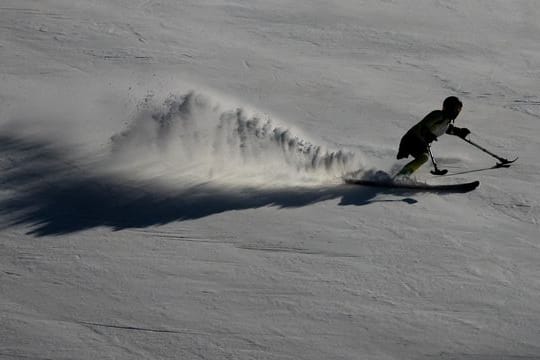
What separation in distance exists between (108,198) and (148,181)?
0.50m

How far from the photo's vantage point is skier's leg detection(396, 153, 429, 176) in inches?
361

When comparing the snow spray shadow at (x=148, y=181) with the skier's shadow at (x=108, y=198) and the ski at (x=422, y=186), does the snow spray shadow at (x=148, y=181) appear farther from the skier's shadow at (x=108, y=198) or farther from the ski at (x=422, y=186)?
the ski at (x=422, y=186)

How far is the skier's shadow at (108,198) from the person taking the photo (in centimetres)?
855

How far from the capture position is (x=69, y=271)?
7.79m

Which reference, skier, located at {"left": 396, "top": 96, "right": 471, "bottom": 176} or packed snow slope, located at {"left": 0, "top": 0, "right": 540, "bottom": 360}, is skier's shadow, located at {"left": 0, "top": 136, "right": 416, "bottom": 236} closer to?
packed snow slope, located at {"left": 0, "top": 0, "right": 540, "bottom": 360}

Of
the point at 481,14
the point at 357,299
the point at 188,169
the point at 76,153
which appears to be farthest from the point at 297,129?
the point at 481,14

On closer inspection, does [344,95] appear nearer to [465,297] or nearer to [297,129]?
[297,129]

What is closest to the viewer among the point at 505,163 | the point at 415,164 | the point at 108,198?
the point at 108,198

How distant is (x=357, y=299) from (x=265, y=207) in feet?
5.48

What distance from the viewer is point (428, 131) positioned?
8969 mm

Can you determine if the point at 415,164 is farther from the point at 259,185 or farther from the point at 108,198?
the point at 108,198

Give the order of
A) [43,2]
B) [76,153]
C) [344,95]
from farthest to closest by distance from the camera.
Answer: [43,2] < [344,95] < [76,153]

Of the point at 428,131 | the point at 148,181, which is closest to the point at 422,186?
the point at 428,131

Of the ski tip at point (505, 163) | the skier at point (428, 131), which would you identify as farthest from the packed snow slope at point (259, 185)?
the skier at point (428, 131)
